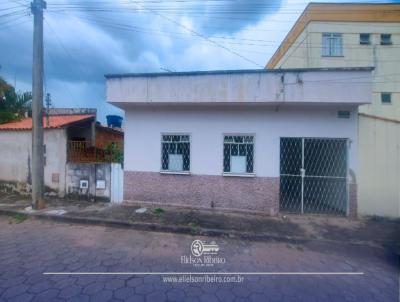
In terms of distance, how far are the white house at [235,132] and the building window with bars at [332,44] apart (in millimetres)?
11419

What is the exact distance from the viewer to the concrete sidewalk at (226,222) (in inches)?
200

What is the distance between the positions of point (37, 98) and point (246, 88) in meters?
5.97

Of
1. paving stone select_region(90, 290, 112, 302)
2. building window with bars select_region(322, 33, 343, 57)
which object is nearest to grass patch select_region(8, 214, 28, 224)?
paving stone select_region(90, 290, 112, 302)

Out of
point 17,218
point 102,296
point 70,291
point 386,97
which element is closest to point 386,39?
point 386,97

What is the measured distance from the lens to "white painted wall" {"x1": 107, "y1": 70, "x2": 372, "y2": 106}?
5.93 meters

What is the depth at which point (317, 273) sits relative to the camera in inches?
147

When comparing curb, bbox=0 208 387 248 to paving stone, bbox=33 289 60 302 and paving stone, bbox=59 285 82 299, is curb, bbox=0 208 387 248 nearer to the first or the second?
paving stone, bbox=59 285 82 299

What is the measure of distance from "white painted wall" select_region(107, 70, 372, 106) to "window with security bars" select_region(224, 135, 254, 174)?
117cm

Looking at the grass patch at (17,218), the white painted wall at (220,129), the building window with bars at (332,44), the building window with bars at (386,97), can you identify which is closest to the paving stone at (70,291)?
the grass patch at (17,218)

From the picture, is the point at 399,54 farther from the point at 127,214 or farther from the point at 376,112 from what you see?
the point at 127,214

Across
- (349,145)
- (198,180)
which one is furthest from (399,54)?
(198,180)

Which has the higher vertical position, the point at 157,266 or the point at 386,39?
the point at 386,39

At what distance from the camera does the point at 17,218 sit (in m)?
6.09

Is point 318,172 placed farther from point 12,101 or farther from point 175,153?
point 12,101
